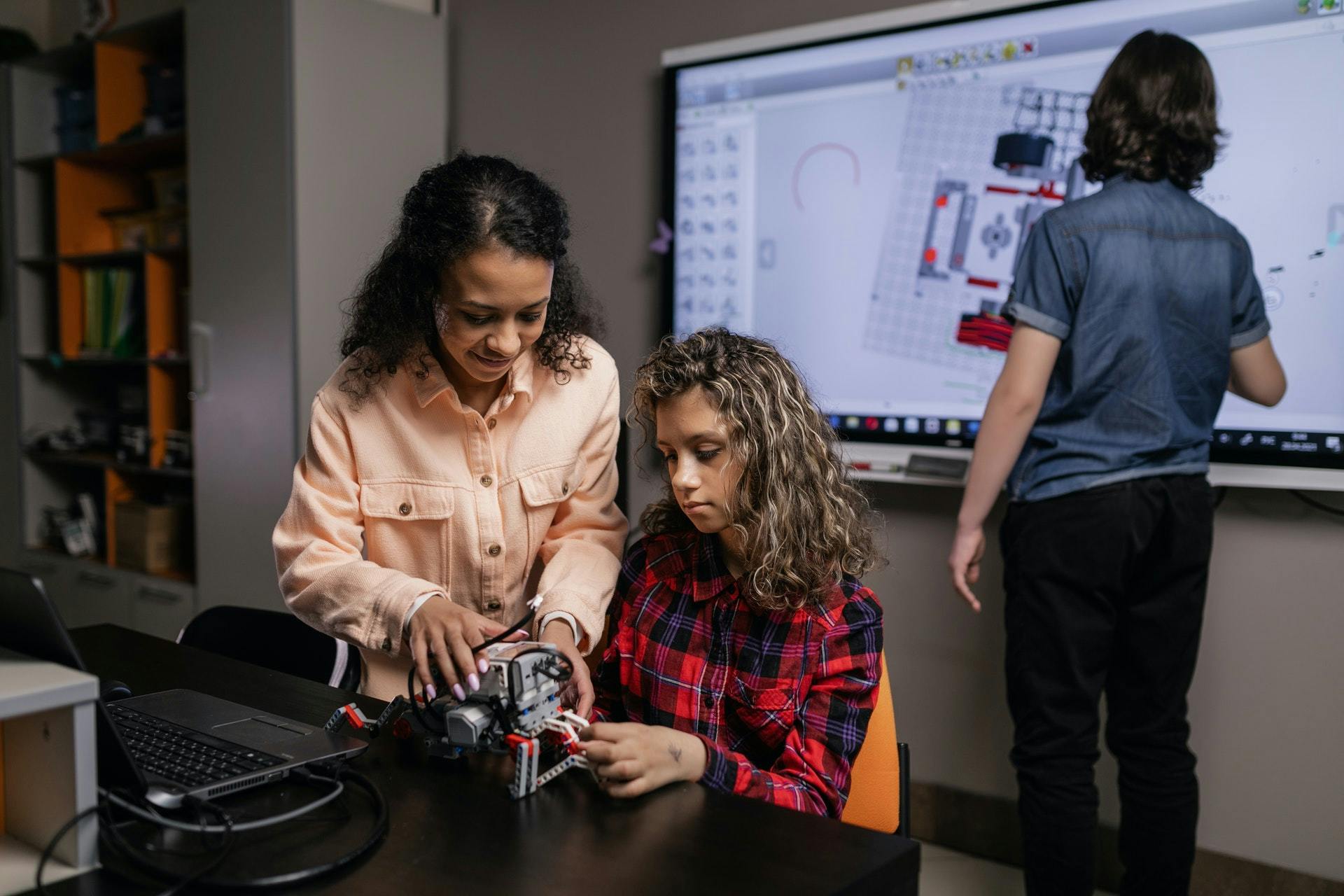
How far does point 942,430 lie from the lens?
94.9 inches

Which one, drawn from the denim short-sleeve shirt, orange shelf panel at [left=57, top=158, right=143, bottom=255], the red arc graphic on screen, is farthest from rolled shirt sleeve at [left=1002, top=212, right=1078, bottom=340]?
orange shelf panel at [left=57, top=158, right=143, bottom=255]

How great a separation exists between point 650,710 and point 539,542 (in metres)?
0.32

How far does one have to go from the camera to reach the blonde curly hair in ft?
4.01

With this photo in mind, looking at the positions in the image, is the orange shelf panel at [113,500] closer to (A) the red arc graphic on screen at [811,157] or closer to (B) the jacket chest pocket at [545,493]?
(A) the red arc graphic on screen at [811,157]

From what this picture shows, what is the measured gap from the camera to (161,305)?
3602 millimetres

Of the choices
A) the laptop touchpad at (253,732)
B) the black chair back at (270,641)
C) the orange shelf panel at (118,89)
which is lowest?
the black chair back at (270,641)

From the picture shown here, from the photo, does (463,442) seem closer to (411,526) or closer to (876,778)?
(411,526)

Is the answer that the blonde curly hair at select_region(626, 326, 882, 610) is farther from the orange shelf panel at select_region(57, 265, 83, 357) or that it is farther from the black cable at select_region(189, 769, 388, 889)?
the orange shelf panel at select_region(57, 265, 83, 357)

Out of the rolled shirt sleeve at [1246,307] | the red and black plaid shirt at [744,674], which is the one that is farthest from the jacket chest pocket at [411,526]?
the rolled shirt sleeve at [1246,307]

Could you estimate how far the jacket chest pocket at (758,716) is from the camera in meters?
1.19

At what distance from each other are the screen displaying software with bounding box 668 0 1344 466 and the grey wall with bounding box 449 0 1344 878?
18 cm

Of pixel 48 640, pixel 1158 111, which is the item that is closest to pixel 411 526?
pixel 48 640

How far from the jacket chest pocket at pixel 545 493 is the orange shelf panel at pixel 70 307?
3.10 m

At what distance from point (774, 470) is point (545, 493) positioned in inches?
14.3
